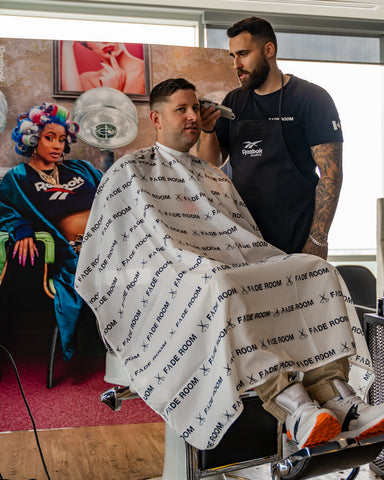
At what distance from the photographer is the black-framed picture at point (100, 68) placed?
273 centimetres

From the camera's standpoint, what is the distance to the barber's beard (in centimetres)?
269

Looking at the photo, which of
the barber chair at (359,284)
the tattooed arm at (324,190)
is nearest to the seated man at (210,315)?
the tattooed arm at (324,190)

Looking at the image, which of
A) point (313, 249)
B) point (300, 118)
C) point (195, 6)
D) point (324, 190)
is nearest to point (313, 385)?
point (313, 249)

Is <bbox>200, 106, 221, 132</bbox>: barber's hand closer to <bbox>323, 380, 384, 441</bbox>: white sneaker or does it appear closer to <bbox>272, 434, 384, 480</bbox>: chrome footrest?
<bbox>323, 380, 384, 441</bbox>: white sneaker

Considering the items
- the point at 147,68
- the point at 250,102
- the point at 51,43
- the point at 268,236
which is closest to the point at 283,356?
the point at 268,236

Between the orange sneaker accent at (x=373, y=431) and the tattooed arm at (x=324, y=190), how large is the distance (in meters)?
1.20

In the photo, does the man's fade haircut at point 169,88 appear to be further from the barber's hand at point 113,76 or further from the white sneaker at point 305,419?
the white sneaker at point 305,419

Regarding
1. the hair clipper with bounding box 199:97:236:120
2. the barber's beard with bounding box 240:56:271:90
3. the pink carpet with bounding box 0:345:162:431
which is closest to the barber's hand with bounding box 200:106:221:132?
the hair clipper with bounding box 199:97:236:120

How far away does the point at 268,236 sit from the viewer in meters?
2.62

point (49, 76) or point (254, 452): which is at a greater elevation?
point (49, 76)

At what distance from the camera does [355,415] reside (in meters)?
1.54

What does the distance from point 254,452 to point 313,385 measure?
27 centimetres

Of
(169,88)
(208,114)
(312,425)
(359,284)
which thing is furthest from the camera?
(359,284)

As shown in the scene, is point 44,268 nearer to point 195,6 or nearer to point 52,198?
point 52,198
